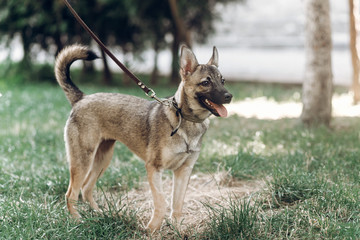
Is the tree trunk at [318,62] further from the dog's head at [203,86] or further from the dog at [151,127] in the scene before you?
the dog's head at [203,86]

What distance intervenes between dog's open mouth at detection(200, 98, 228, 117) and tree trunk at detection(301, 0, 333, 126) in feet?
12.1

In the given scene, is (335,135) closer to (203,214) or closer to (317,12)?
(317,12)

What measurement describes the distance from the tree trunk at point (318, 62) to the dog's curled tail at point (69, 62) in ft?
13.4

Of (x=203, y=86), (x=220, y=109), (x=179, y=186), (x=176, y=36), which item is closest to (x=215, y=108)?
(x=220, y=109)

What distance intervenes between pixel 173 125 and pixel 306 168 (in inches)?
74.1

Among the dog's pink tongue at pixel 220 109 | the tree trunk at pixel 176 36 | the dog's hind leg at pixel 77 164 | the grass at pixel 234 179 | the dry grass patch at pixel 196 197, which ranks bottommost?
the dry grass patch at pixel 196 197

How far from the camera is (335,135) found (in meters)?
6.10

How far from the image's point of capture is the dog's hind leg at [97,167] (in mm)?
4281

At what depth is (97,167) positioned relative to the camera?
14.2 ft

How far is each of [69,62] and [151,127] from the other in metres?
1.09

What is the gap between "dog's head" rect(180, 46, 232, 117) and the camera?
136 inches

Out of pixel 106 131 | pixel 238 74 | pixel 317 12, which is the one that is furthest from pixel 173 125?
pixel 238 74

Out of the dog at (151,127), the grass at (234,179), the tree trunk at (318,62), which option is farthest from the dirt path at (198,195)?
the tree trunk at (318,62)

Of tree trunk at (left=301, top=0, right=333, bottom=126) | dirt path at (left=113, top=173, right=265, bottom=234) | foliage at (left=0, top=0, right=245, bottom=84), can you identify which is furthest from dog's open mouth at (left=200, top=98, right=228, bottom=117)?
foliage at (left=0, top=0, right=245, bottom=84)
